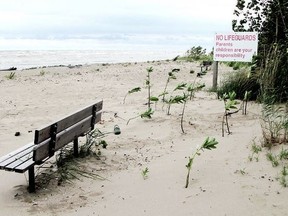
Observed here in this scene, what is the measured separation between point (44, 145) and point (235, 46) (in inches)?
246

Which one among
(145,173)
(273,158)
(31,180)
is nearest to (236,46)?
(273,158)

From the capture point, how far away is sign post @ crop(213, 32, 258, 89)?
354 inches

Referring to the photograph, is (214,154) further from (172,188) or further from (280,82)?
(280,82)

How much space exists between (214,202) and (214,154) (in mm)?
A: 1366

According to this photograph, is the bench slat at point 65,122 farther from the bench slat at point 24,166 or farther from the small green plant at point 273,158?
the small green plant at point 273,158

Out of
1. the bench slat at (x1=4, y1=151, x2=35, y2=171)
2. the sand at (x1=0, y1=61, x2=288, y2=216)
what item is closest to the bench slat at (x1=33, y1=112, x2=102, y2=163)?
the bench slat at (x1=4, y1=151, x2=35, y2=171)

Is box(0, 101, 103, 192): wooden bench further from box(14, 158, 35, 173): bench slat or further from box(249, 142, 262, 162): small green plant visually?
box(249, 142, 262, 162): small green plant

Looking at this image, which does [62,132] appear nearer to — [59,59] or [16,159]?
[16,159]

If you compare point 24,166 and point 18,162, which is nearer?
point 24,166

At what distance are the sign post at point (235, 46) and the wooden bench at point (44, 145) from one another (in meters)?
5.10

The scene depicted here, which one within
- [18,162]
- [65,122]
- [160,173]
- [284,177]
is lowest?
[160,173]

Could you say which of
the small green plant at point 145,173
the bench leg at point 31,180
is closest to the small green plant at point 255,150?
the small green plant at point 145,173

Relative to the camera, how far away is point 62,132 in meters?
4.63

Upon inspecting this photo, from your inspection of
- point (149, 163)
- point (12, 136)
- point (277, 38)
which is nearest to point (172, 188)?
point (149, 163)
